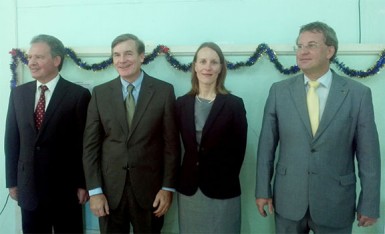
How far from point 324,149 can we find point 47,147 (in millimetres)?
1708

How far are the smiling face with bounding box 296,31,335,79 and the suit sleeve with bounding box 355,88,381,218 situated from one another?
0.28 metres

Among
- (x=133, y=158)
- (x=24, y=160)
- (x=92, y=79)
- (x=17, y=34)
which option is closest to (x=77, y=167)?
(x=24, y=160)

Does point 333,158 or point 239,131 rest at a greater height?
point 239,131

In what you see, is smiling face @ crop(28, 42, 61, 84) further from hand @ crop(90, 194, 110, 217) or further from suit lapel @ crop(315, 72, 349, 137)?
suit lapel @ crop(315, 72, 349, 137)

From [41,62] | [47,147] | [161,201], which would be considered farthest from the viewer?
[41,62]

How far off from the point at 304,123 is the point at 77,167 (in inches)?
58.8

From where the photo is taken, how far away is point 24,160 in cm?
204

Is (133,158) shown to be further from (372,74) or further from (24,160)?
(372,74)

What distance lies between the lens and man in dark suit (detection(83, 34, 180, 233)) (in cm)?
187

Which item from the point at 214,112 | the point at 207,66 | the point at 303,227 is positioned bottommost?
the point at 303,227

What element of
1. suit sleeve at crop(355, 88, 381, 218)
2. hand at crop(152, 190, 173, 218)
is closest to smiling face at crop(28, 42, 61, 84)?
hand at crop(152, 190, 173, 218)

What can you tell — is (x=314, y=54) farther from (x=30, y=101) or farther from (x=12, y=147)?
(x=12, y=147)

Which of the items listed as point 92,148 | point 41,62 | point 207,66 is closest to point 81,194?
point 92,148

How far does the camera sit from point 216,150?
5.95ft
